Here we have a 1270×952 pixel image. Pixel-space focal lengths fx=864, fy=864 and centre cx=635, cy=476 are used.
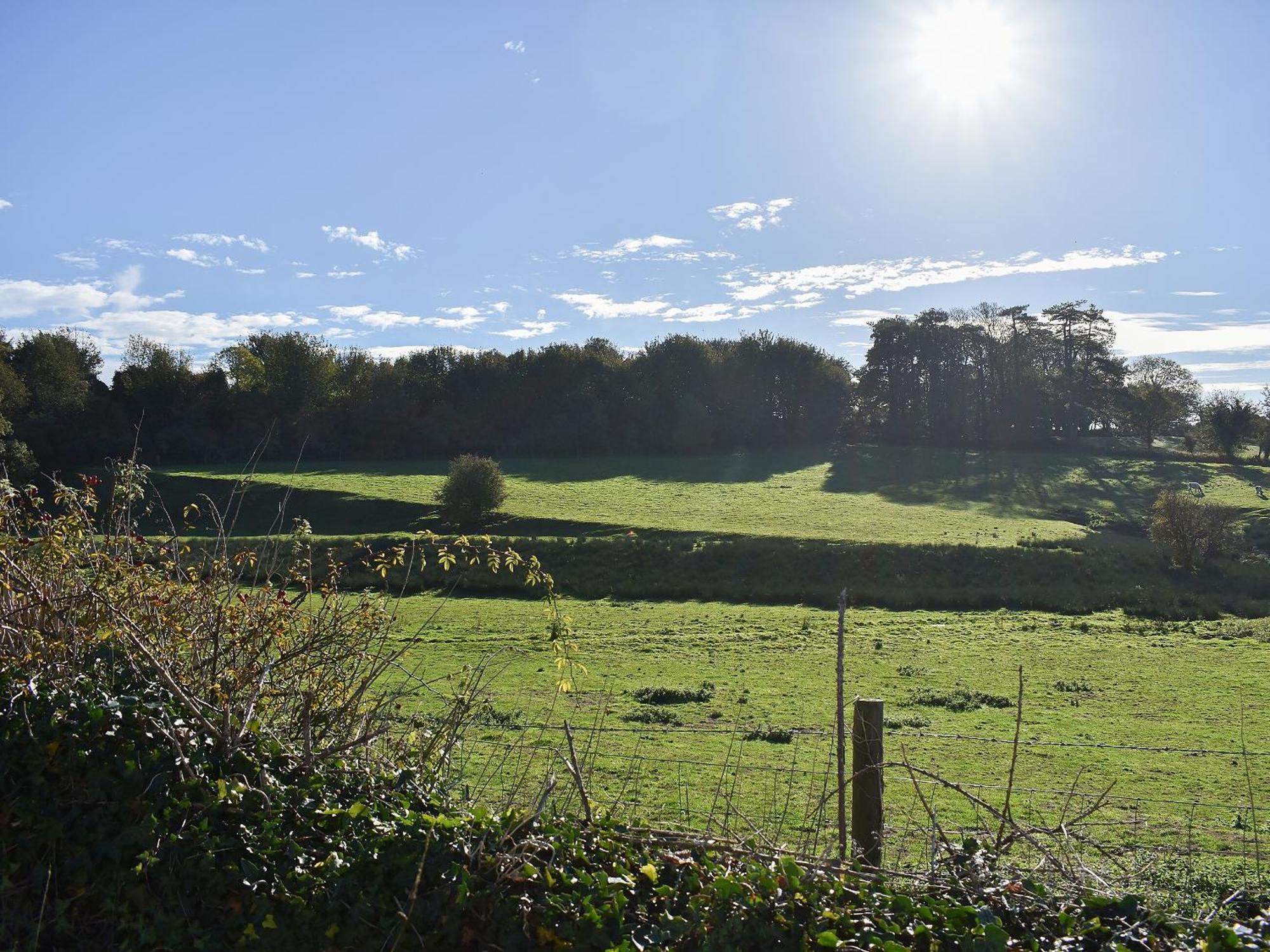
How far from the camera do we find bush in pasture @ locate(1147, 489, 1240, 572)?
4306 cm

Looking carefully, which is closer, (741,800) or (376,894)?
(376,894)

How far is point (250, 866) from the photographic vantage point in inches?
164

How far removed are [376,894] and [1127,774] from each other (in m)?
14.9

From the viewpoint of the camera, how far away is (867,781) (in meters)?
5.52

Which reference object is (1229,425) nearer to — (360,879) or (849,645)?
(849,645)

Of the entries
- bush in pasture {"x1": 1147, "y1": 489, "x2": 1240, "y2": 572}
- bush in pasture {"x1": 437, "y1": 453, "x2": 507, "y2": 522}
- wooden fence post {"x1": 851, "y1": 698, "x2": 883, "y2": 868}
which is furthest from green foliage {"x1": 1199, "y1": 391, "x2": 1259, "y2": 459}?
wooden fence post {"x1": 851, "y1": 698, "x2": 883, "y2": 868}

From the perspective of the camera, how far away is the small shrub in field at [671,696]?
2041cm

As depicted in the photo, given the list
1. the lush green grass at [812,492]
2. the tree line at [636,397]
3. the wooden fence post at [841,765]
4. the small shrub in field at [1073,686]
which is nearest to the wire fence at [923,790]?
the wooden fence post at [841,765]

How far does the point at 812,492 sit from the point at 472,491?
25.6 meters

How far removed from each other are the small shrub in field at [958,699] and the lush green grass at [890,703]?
233mm

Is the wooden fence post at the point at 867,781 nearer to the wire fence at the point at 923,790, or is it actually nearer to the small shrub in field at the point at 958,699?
the wire fence at the point at 923,790

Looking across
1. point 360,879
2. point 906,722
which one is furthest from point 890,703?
point 360,879


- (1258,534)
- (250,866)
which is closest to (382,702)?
(250,866)

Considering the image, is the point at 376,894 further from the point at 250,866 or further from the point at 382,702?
the point at 382,702
